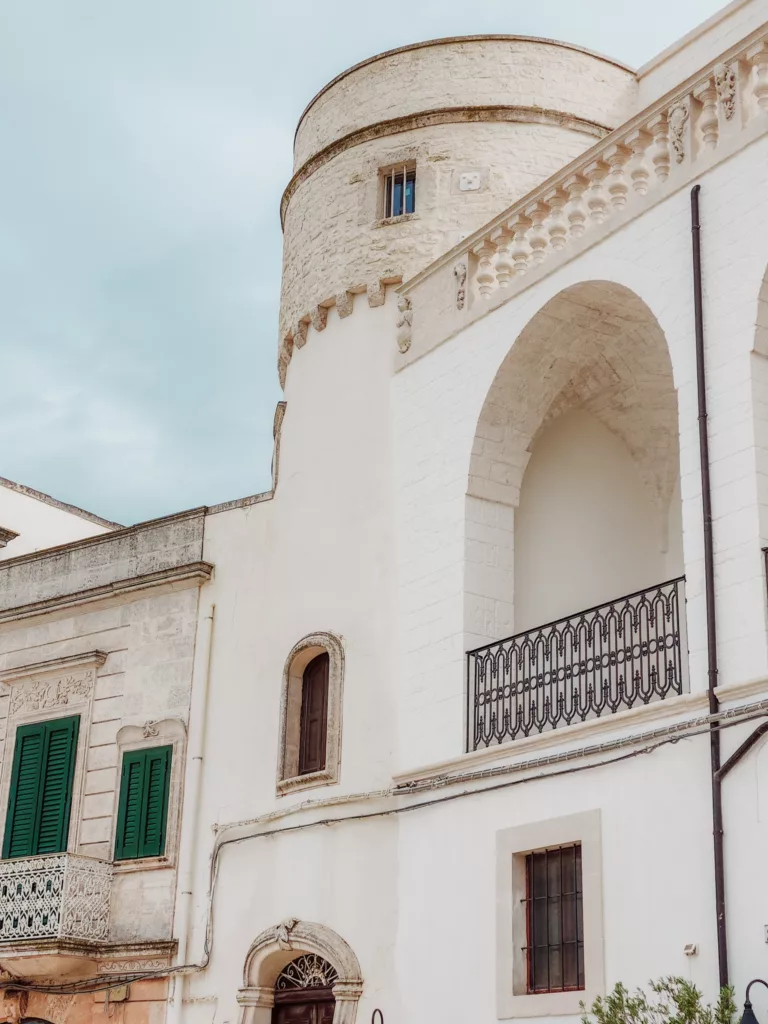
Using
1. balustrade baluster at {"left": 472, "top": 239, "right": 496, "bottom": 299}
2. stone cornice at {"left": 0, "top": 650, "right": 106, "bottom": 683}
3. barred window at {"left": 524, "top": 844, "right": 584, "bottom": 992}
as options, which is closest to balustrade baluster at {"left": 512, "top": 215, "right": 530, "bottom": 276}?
balustrade baluster at {"left": 472, "top": 239, "right": 496, "bottom": 299}

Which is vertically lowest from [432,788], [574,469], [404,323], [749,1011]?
[749,1011]

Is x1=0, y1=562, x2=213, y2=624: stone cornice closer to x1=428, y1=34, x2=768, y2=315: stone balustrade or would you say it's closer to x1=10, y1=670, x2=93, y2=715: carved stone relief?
x1=10, y1=670, x2=93, y2=715: carved stone relief

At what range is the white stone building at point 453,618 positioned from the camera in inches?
410

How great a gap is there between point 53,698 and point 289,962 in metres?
4.64

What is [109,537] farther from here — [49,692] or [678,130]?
[678,130]

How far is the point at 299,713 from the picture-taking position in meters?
14.2

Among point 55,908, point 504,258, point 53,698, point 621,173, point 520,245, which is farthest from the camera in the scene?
point 53,698

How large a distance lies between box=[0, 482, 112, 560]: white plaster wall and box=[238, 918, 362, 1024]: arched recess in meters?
7.99

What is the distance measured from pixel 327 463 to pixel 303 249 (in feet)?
9.02

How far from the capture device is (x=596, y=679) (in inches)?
448

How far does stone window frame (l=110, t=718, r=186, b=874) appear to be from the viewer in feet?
47.7

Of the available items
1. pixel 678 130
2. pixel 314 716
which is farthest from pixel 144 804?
pixel 678 130

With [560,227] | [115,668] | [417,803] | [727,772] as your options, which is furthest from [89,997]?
[560,227]

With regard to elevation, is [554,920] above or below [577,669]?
below
